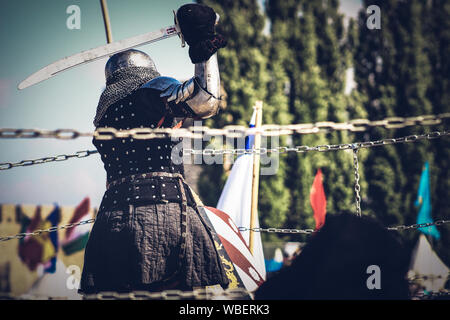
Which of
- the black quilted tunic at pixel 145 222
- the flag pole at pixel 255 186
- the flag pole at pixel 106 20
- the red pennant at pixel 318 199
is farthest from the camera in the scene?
the red pennant at pixel 318 199

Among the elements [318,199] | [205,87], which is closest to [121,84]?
[205,87]

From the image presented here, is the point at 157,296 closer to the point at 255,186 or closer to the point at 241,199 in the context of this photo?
the point at 241,199

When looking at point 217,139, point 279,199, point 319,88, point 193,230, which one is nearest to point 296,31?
point 319,88

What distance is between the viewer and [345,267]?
4.31ft

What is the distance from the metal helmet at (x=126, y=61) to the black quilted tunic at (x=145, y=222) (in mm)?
340

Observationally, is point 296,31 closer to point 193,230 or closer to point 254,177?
point 254,177

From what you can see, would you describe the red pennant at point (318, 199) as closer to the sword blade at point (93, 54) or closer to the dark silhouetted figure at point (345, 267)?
the sword blade at point (93, 54)

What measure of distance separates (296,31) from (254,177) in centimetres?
639

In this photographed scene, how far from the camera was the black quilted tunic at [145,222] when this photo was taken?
2068mm

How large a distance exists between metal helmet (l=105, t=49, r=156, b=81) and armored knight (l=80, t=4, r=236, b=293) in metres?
0.26

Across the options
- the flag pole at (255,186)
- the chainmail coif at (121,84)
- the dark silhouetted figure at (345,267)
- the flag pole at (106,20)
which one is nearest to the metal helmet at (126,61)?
the chainmail coif at (121,84)

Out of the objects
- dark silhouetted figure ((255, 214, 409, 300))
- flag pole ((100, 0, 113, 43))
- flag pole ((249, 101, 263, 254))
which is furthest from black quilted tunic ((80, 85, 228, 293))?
flag pole ((249, 101, 263, 254))

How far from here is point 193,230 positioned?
2213 mm
